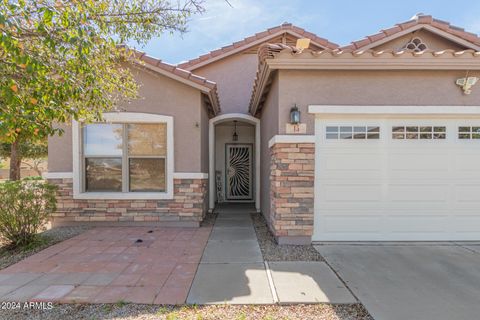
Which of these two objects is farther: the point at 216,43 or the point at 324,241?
the point at 216,43

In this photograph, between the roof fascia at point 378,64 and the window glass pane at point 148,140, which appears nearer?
the roof fascia at point 378,64

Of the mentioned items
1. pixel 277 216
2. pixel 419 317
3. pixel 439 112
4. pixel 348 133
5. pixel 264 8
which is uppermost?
pixel 264 8

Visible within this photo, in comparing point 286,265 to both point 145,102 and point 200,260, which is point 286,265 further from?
point 145,102

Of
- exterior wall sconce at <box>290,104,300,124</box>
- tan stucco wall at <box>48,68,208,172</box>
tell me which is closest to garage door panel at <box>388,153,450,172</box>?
exterior wall sconce at <box>290,104,300,124</box>

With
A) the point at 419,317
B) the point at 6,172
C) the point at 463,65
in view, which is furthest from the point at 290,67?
the point at 6,172

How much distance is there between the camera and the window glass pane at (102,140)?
7195 mm

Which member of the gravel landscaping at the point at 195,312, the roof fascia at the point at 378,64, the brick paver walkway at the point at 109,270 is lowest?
the gravel landscaping at the point at 195,312

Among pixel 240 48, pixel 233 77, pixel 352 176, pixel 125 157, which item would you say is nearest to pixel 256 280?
pixel 352 176

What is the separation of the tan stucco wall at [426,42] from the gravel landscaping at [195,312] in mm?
8169

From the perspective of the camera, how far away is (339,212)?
18.6 feet

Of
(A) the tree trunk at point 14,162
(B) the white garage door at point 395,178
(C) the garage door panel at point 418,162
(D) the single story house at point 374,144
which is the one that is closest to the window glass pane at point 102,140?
(D) the single story house at point 374,144

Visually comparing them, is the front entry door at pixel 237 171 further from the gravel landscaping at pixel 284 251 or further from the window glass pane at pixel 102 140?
the gravel landscaping at pixel 284 251

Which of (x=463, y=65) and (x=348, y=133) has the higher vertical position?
(x=463, y=65)

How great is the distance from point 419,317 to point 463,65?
485cm
